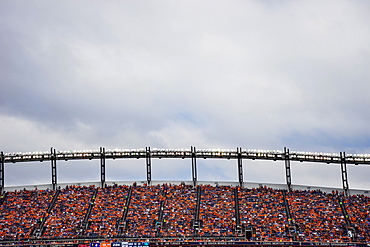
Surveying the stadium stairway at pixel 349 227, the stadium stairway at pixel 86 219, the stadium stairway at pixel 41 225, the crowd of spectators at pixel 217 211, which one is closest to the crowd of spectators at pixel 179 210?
the crowd of spectators at pixel 217 211

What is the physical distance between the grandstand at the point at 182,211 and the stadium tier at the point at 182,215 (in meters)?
0.19

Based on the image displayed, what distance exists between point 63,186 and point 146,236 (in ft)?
99.8

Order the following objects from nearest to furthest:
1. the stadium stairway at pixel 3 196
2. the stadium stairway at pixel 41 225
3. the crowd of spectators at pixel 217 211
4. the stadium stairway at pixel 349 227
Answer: the stadium stairway at pixel 349 227, the crowd of spectators at pixel 217 211, the stadium stairway at pixel 41 225, the stadium stairway at pixel 3 196

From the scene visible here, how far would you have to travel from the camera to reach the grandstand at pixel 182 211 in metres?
103

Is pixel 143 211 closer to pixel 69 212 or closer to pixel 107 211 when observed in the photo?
pixel 107 211

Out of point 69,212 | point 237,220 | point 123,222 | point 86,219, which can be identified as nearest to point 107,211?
point 86,219

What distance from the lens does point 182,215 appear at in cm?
11075

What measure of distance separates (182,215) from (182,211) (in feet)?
5.44

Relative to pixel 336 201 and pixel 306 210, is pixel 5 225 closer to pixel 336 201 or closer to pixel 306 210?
pixel 306 210

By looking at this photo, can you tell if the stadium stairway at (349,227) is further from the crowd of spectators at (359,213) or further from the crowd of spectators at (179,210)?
the crowd of spectators at (179,210)

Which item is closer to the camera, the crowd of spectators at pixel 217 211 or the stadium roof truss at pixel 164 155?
the crowd of spectators at pixel 217 211

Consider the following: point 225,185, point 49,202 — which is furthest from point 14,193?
point 225,185

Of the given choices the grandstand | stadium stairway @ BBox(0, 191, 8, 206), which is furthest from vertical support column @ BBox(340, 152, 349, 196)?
stadium stairway @ BBox(0, 191, 8, 206)

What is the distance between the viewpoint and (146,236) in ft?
341
